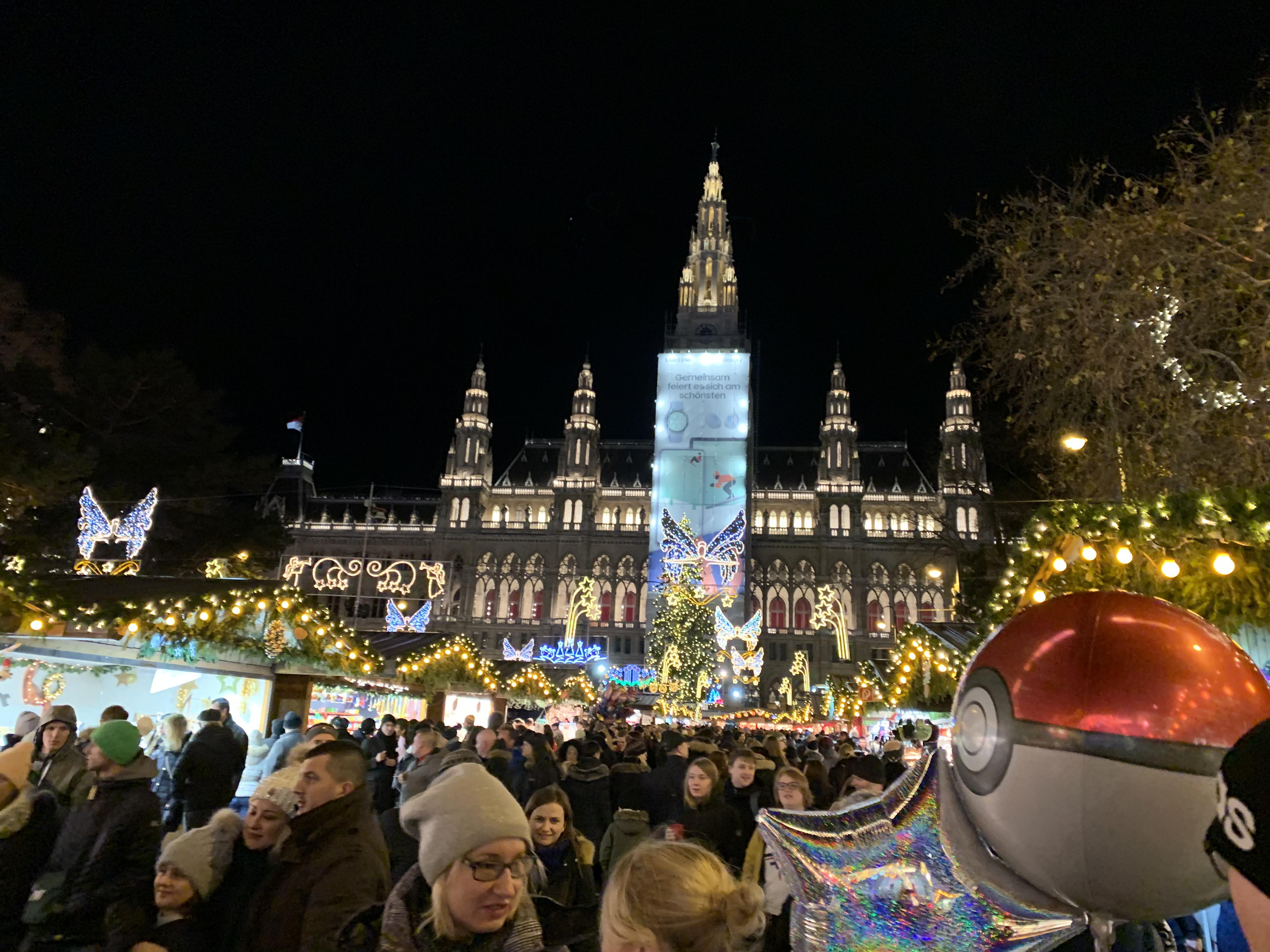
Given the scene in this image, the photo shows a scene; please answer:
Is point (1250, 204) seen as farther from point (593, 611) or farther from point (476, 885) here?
point (593, 611)

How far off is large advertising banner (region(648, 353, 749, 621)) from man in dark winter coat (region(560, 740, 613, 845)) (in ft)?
116

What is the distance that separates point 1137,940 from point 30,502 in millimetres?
13961

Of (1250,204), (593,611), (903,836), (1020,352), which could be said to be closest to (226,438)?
(1020,352)

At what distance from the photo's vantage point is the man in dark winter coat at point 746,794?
440 cm

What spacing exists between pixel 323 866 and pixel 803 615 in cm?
5118

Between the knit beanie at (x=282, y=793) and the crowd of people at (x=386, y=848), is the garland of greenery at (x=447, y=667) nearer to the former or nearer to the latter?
the crowd of people at (x=386, y=848)

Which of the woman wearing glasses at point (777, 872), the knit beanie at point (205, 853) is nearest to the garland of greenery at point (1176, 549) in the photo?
the woman wearing glasses at point (777, 872)

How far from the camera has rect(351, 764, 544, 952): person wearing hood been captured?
1.79 metres

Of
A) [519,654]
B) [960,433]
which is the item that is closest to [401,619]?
[519,654]

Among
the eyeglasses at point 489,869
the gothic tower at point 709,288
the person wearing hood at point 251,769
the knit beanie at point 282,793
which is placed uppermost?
the gothic tower at point 709,288

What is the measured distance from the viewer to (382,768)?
6.59 m

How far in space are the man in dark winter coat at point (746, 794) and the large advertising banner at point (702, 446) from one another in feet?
119

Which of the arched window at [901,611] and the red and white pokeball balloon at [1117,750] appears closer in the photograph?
the red and white pokeball balloon at [1117,750]

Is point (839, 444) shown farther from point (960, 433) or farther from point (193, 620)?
point (193, 620)
